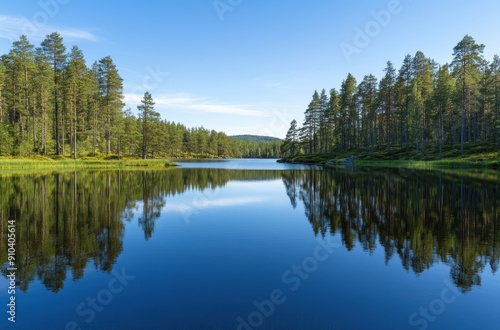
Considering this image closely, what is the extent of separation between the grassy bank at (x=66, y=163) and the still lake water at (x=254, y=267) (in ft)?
125

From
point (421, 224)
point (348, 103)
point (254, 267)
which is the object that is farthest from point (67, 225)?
point (348, 103)

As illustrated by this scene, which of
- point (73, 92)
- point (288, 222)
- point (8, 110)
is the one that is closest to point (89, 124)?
point (8, 110)

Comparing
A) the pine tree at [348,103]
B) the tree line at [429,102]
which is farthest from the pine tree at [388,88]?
the pine tree at [348,103]

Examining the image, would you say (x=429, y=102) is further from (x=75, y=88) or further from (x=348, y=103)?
(x=75, y=88)

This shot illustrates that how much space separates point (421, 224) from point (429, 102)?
75718 millimetres

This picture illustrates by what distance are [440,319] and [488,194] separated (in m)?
21.5

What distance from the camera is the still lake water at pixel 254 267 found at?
271 inches

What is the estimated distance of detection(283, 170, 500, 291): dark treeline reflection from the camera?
10438 millimetres

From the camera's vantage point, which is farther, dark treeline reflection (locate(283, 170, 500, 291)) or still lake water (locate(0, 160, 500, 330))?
dark treeline reflection (locate(283, 170, 500, 291))

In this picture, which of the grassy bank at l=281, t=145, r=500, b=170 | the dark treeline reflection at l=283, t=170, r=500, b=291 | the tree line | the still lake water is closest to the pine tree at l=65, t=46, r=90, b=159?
the still lake water

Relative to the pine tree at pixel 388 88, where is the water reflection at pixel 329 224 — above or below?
below

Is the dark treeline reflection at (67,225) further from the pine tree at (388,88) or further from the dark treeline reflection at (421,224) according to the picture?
the pine tree at (388,88)

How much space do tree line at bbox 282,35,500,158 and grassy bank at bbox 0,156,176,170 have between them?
5783cm

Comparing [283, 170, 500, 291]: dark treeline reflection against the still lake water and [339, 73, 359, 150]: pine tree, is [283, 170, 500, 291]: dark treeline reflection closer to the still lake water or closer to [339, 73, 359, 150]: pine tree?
the still lake water
